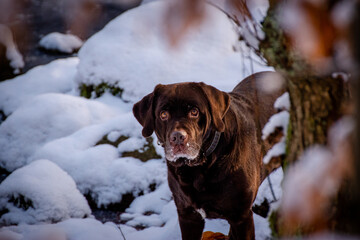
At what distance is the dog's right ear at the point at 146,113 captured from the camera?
2.58 m

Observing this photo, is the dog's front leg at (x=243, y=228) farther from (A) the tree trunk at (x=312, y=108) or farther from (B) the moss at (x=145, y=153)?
(B) the moss at (x=145, y=153)

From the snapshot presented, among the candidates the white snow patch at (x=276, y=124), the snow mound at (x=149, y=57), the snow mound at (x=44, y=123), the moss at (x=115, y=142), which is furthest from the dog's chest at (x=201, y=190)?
the snow mound at (x=44, y=123)

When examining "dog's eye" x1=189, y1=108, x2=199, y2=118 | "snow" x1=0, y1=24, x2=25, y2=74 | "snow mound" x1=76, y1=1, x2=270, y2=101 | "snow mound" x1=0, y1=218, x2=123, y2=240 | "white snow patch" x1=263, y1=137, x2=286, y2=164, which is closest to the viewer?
"white snow patch" x1=263, y1=137, x2=286, y2=164

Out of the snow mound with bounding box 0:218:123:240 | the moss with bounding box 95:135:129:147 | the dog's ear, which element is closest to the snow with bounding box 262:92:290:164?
the dog's ear

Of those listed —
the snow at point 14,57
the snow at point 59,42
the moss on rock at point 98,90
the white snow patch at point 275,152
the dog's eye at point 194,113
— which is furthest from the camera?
the snow at point 59,42

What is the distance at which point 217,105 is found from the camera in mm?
Result: 2416

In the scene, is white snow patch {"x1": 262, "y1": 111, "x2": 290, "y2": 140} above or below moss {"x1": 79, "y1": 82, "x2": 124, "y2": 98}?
above

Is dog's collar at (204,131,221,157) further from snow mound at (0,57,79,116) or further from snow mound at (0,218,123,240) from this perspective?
snow mound at (0,57,79,116)

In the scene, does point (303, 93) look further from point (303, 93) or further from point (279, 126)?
point (279, 126)

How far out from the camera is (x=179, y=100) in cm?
246

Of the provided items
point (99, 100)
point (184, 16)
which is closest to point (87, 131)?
point (99, 100)

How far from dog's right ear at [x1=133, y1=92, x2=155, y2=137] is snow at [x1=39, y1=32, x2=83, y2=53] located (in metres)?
10.1

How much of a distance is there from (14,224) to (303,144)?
3.30 m

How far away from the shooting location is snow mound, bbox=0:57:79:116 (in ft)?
25.8
